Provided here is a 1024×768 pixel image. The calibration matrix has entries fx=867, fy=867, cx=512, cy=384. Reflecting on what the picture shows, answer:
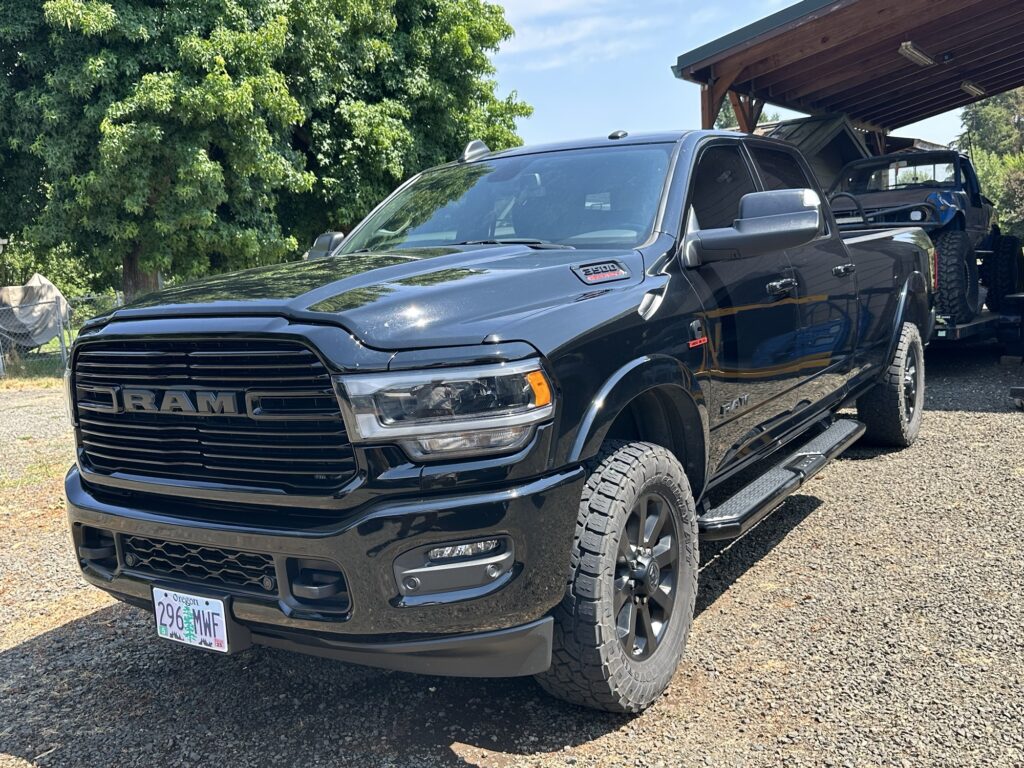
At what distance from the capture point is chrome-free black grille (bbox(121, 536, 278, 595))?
259 cm

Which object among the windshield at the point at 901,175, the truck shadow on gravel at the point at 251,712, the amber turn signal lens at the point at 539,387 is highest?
the windshield at the point at 901,175

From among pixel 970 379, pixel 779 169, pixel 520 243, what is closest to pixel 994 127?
pixel 970 379

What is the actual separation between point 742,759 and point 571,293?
5.11ft

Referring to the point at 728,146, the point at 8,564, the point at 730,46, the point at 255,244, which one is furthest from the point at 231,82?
the point at 728,146

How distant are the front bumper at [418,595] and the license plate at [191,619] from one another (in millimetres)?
47

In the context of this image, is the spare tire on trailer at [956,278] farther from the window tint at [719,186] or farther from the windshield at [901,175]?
the window tint at [719,186]

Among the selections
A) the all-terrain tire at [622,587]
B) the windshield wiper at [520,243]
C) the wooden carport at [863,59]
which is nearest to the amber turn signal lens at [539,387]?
the all-terrain tire at [622,587]

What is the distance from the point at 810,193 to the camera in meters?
3.45

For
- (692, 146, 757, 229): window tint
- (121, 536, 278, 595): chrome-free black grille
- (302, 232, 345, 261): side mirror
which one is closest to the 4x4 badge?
(692, 146, 757, 229): window tint

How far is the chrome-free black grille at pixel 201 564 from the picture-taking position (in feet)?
8.48

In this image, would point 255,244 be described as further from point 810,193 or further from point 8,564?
point 810,193

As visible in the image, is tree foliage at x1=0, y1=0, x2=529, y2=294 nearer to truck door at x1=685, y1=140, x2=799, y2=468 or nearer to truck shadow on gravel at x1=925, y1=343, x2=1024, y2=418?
truck shadow on gravel at x1=925, y1=343, x2=1024, y2=418

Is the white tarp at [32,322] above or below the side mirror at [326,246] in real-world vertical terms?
below

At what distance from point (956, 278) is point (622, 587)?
757 cm
